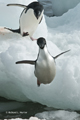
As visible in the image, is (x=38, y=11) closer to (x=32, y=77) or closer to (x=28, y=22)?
(x=28, y=22)

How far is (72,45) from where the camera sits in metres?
3.52

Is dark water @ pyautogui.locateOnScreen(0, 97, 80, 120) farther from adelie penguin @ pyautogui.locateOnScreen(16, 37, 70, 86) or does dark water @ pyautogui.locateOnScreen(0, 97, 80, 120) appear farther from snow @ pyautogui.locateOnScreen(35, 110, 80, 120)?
adelie penguin @ pyautogui.locateOnScreen(16, 37, 70, 86)

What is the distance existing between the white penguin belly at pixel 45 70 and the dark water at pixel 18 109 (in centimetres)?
28

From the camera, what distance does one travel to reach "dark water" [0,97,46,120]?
8.34 feet

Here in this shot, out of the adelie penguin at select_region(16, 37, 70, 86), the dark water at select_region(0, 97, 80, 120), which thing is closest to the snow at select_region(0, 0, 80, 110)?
the dark water at select_region(0, 97, 80, 120)

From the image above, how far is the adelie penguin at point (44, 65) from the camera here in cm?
227

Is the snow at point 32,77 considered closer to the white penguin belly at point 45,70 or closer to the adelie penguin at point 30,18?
the adelie penguin at point 30,18

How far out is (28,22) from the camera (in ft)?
10.9

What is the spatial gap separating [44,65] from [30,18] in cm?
104

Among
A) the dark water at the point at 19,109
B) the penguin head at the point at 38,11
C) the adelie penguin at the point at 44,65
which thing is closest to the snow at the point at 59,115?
the dark water at the point at 19,109

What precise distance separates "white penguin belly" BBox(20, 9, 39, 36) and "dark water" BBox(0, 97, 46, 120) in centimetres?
85

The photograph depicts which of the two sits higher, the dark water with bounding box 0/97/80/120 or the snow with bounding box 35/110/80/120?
the snow with bounding box 35/110/80/120

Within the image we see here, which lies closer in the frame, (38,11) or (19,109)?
(19,109)

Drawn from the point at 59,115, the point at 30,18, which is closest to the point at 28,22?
the point at 30,18
